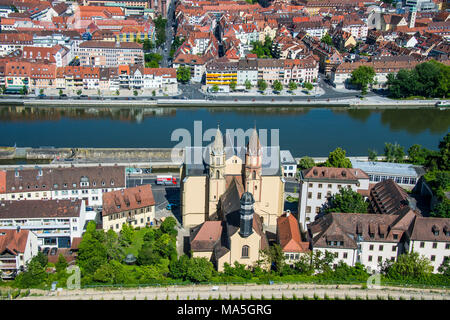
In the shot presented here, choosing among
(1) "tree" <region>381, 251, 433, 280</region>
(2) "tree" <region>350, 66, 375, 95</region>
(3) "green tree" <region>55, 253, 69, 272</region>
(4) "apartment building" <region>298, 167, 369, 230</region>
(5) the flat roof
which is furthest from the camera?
(2) "tree" <region>350, 66, 375, 95</region>

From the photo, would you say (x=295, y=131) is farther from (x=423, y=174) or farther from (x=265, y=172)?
(x=265, y=172)

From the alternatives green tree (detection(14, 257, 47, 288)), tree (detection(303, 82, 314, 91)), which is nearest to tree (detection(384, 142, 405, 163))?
tree (detection(303, 82, 314, 91))

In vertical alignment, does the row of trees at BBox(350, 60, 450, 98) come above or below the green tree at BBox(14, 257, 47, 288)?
above

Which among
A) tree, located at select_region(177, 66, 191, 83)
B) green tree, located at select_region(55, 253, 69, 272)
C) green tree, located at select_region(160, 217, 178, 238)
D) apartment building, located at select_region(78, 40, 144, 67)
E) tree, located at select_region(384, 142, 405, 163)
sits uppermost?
apartment building, located at select_region(78, 40, 144, 67)

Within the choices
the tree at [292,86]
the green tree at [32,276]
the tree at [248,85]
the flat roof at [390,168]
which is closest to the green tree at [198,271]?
the green tree at [32,276]

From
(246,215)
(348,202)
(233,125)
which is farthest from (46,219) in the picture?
(233,125)

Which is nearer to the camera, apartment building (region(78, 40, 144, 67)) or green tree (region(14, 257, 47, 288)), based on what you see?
green tree (region(14, 257, 47, 288))

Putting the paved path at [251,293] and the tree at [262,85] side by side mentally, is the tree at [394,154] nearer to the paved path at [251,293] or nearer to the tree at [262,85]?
the paved path at [251,293]

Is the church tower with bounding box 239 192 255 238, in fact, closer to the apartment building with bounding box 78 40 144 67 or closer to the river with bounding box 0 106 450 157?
the river with bounding box 0 106 450 157

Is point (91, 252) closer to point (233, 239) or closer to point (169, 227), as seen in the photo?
point (169, 227)
